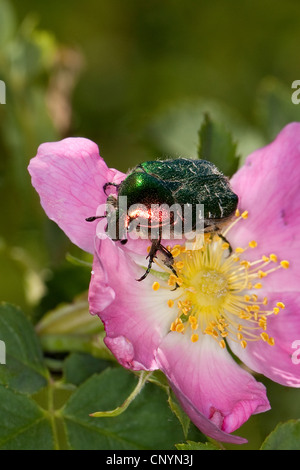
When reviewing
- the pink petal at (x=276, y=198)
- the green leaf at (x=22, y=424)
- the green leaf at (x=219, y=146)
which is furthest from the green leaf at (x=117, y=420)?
the green leaf at (x=219, y=146)

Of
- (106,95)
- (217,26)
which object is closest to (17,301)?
(106,95)

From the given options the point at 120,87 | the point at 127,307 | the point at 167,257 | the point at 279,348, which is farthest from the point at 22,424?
the point at 120,87

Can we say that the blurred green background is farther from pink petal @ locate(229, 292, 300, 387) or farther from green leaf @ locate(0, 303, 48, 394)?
pink petal @ locate(229, 292, 300, 387)

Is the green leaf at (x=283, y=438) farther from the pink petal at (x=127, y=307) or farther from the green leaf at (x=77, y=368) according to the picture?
the green leaf at (x=77, y=368)

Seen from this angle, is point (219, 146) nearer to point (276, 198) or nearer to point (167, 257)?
point (276, 198)

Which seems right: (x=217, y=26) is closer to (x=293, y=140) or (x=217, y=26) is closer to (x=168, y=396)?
(x=293, y=140)

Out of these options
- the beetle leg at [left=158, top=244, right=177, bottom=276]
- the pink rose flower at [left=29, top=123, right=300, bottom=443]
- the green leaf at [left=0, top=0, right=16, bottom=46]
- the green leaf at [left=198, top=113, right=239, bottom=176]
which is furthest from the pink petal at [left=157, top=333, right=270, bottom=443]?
the green leaf at [left=0, top=0, right=16, bottom=46]
